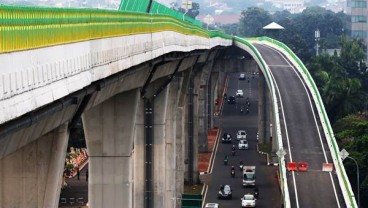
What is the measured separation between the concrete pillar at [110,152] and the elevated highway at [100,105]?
0.04m

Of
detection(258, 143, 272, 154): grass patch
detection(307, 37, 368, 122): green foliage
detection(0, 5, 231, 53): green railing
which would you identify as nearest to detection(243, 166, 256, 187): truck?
detection(258, 143, 272, 154): grass patch

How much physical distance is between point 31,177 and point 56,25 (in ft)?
15.4

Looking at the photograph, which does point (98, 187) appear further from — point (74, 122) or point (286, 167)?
point (286, 167)

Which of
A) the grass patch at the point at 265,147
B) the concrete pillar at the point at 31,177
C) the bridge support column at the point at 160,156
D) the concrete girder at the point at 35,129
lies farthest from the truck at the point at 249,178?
the concrete pillar at the point at 31,177

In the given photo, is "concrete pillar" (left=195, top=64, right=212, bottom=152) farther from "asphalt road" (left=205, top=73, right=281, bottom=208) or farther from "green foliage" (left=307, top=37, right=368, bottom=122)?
"green foliage" (left=307, top=37, right=368, bottom=122)

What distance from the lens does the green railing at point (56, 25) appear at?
78.2 ft

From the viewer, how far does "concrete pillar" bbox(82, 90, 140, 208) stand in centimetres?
4956

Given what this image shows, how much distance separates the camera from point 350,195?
64438mm

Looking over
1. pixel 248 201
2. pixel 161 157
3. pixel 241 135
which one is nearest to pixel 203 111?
pixel 241 135

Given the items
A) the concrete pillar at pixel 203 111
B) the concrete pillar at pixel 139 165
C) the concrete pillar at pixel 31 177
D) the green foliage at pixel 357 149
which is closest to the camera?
the concrete pillar at pixel 31 177

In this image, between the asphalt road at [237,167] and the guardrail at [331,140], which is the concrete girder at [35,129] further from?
the asphalt road at [237,167]

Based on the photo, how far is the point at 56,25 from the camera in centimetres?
2820

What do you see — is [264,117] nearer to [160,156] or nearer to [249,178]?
[249,178]

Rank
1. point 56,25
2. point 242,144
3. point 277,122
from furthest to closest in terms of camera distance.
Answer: point 242,144, point 277,122, point 56,25
